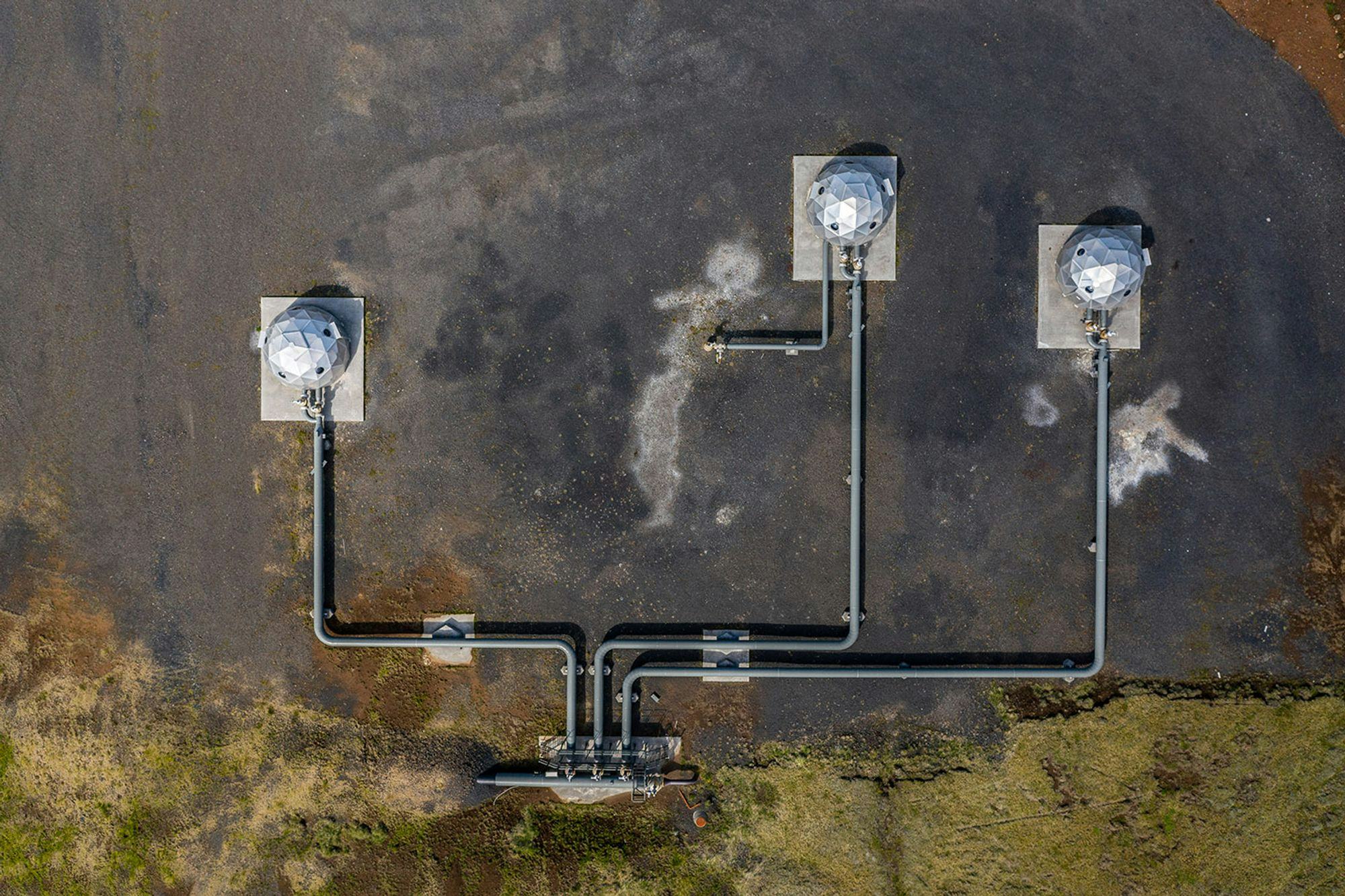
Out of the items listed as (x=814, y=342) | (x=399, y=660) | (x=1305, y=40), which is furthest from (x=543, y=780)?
(x=1305, y=40)

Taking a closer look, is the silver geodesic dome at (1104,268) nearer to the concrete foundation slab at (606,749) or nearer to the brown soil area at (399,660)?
the concrete foundation slab at (606,749)

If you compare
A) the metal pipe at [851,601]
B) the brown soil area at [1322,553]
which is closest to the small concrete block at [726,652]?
the metal pipe at [851,601]

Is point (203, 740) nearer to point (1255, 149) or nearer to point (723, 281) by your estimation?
point (723, 281)

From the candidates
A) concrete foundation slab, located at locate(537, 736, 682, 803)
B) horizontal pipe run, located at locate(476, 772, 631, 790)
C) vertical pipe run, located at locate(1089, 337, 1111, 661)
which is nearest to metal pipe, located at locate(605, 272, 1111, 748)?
vertical pipe run, located at locate(1089, 337, 1111, 661)

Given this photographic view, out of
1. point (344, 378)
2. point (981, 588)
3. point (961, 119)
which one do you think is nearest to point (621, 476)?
point (344, 378)

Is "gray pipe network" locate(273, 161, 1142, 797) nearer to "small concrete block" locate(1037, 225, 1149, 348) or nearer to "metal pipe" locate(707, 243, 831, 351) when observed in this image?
"metal pipe" locate(707, 243, 831, 351)

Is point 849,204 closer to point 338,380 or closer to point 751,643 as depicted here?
point 751,643
